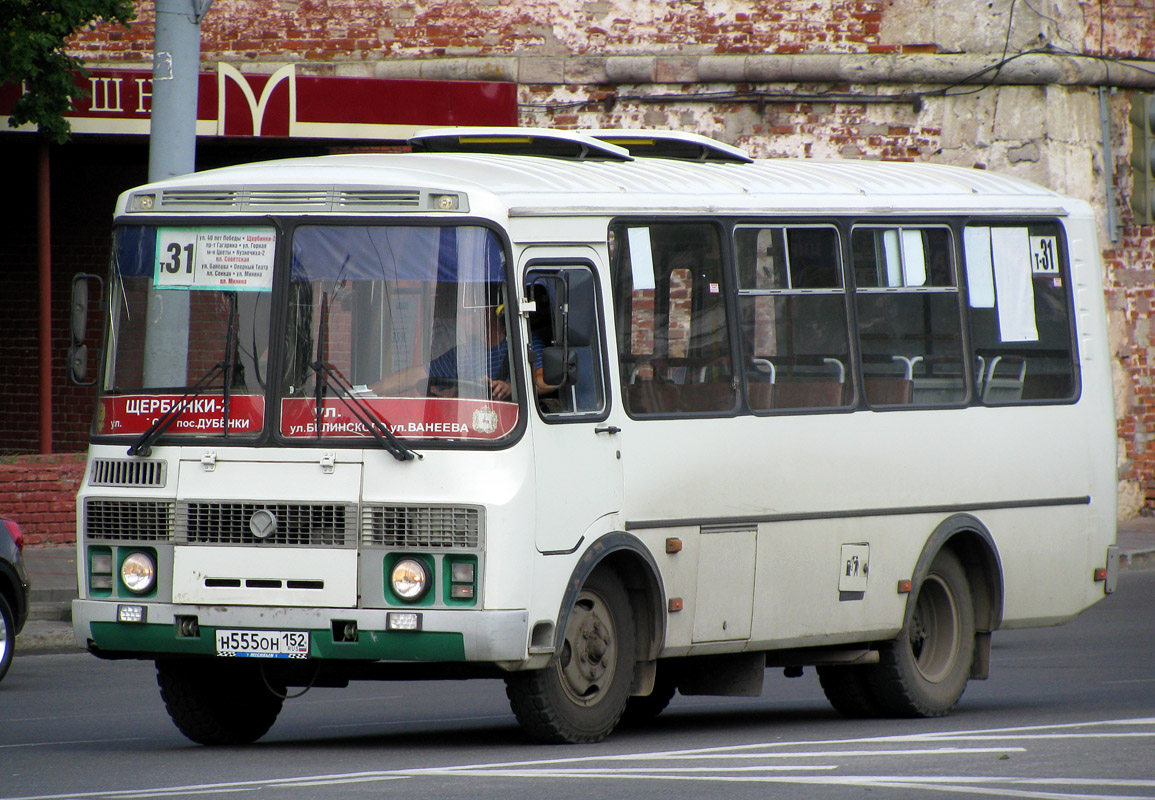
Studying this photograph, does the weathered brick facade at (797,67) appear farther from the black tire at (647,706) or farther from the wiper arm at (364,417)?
the wiper arm at (364,417)

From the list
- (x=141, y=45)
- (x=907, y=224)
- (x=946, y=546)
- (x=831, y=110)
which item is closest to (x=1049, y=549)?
(x=946, y=546)

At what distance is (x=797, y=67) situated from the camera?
22891mm

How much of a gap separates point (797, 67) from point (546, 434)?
1458 cm

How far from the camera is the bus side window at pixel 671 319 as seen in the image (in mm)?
9625

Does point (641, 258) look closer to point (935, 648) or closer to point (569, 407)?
point (569, 407)

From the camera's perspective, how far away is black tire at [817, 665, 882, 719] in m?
11.0

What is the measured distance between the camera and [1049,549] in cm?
1158

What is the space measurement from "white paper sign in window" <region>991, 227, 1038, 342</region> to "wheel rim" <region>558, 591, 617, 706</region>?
327cm

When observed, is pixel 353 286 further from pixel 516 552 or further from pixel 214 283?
pixel 516 552

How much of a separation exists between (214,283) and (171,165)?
5891mm

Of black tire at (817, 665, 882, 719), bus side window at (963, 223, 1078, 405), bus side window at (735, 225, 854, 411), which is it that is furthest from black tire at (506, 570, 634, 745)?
bus side window at (963, 223, 1078, 405)

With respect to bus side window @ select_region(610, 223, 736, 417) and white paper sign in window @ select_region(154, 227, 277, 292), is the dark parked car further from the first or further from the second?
bus side window @ select_region(610, 223, 736, 417)

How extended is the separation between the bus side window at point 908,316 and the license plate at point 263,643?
3.38 meters

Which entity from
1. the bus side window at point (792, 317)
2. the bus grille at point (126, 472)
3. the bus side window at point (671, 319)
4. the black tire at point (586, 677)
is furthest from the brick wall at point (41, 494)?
the black tire at point (586, 677)
